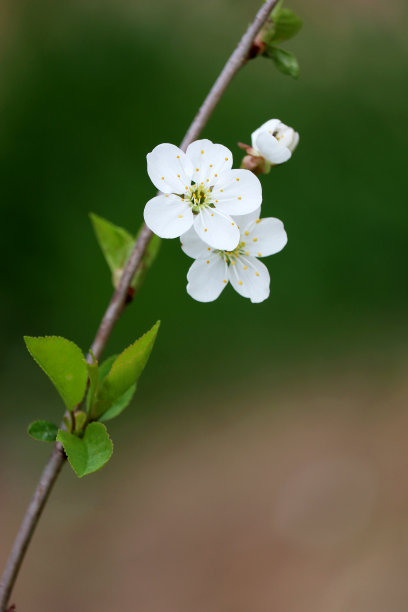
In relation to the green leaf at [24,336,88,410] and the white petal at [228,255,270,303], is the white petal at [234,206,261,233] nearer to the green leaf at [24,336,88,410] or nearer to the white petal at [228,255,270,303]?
the white petal at [228,255,270,303]

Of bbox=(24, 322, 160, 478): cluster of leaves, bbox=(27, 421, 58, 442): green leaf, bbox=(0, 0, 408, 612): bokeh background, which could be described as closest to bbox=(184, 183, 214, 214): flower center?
bbox=(24, 322, 160, 478): cluster of leaves

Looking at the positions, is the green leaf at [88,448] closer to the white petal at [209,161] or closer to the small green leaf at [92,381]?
the small green leaf at [92,381]

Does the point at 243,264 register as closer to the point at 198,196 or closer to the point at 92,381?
the point at 198,196

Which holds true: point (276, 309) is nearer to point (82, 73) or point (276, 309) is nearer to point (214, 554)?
point (214, 554)

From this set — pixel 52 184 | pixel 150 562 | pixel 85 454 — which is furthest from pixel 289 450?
pixel 85 454

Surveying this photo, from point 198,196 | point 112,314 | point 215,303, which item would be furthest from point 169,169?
point 215,303

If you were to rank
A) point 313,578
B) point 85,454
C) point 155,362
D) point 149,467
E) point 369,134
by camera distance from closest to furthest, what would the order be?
point 85,454 → point 313,578 → point 149,467 → point 155,362 → point 369,134
